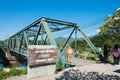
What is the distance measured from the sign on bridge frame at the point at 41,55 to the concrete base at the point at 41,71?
34 centimetres

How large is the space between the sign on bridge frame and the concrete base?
1.13ft

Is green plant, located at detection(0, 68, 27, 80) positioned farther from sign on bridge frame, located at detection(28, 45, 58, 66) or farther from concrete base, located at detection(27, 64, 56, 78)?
sign on bridge frame, located at detection(28, 45, 58, 66)

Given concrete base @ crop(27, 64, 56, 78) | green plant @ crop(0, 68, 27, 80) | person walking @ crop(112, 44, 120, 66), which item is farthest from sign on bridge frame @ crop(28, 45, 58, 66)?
person walking @ crop(112, 44, 120, 66)

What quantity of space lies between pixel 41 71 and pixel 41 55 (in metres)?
1.13

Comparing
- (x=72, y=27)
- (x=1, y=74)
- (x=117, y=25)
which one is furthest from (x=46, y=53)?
(x=117, y=25)

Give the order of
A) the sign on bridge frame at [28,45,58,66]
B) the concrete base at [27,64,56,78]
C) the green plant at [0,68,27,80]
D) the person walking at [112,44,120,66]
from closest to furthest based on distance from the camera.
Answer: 1. the green plant at [0,68,27,80]
2. the concrete base at [27,64,56,78]
3. the sign on bridge frame at [28,45,58,66]
4. the person walking at [112,44,120,66]

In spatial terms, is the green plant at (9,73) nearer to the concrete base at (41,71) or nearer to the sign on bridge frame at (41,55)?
the concrete base at (41,71)

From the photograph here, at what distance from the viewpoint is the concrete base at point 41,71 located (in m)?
12.2

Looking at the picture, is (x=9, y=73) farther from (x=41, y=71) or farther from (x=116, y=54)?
(x=116, y=54)

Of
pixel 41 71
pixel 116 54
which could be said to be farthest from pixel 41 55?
pixel 116 54

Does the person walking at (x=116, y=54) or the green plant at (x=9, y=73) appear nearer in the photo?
the green plant at (x=9, y=73)

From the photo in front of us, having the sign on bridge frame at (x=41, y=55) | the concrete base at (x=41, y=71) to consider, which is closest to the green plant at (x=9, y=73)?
the concrete base at (x=41, y=71)

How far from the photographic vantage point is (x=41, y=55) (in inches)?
511

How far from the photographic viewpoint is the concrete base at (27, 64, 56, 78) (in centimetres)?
1220
